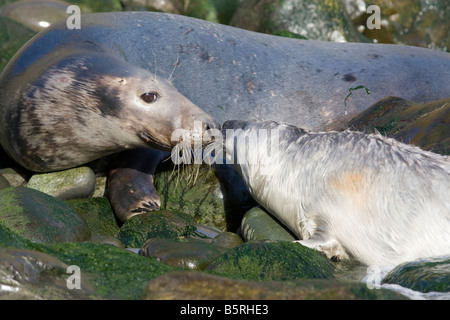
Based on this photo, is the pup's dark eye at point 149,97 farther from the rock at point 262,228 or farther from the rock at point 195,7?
the rock at point 195,7

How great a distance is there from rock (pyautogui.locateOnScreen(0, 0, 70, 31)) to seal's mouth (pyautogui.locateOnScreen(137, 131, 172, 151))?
16.2ft

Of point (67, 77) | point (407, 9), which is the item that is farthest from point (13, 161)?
point (407, 9)

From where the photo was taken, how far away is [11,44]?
8.30 m

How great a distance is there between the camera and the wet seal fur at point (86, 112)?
228 inches

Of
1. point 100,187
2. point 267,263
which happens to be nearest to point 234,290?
point 267,263

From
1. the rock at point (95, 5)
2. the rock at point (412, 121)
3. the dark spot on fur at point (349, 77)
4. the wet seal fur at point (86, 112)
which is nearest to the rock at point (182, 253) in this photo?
the wet seal fur at point (86, 112)

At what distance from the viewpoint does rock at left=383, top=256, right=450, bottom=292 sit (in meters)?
3.51

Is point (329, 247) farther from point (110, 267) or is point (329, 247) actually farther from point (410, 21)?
point (410, 21)

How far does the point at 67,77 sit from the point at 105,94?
1.16ft

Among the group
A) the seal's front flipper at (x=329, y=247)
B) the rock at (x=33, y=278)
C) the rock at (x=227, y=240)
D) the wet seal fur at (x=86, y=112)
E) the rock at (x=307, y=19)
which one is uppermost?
the rock at (x=307, y=19)

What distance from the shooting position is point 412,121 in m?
5.84

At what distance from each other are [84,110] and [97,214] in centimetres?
83

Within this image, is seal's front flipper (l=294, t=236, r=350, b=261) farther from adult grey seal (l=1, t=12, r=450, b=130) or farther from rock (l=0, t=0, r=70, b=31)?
rock (l=0, t=0, r=70, b=31)

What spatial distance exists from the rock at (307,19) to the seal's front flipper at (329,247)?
5734 millimetres
